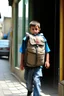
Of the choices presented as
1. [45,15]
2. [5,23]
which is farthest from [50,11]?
[5,23]

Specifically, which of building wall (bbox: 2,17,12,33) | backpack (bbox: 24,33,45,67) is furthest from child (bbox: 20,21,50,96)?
building wall (bbox: 2,17,12,33)

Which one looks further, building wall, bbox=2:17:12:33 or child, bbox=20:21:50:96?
building wall, bbox=2:17:12:33

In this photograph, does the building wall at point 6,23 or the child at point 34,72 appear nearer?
the child at point 34,72

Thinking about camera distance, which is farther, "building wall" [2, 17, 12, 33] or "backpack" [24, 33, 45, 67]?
"building wall" [2, 17, 12, 33]

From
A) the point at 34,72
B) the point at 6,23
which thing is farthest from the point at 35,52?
the point at 6,23

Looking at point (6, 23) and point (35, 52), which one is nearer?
point (35, 52)

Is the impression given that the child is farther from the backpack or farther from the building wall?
the building wall

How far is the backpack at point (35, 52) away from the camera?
559cm

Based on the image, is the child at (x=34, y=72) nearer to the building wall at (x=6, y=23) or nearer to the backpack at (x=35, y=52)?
the backpack at (x=35, y=52)

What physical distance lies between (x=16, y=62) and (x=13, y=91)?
4.97 m

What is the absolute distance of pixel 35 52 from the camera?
5586mm

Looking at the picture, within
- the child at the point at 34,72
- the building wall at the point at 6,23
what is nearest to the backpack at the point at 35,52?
the child at the point at 34,72

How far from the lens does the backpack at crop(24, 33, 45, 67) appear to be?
5.59 m

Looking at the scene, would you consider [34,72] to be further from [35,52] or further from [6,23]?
[6,23]
